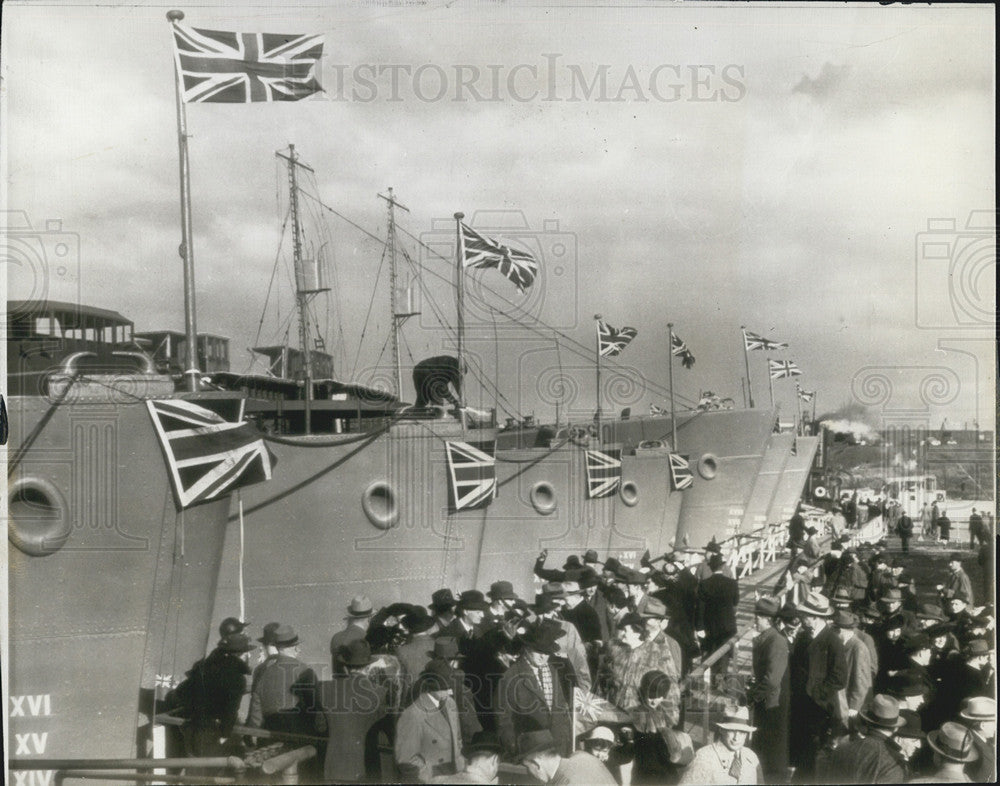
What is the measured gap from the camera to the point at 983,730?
17.6 ft

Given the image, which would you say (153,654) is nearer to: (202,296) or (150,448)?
(150,448)

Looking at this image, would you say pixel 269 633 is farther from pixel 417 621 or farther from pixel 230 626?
pixel 417 621

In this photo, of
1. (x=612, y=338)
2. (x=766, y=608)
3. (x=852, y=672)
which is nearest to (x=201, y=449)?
(x=612, y=338)

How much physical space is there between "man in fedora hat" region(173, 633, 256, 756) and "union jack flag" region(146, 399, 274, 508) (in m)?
0.98

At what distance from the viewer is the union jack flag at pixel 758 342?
562 centimetres

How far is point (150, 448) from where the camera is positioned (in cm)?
485

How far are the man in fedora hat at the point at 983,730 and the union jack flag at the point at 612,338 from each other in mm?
3358

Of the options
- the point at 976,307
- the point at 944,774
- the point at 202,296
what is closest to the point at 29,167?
the point at 202,296

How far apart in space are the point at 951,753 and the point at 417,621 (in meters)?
3.53

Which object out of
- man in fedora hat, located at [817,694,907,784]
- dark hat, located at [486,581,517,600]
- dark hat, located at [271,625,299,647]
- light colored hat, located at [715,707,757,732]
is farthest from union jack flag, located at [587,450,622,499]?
dark hat, located at [271,625,299,647]

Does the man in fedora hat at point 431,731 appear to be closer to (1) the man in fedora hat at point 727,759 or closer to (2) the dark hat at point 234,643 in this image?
(2) the dark hat at point 234,643

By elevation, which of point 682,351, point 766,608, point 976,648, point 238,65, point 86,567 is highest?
point 238,65

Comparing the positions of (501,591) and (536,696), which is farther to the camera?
(501,591)

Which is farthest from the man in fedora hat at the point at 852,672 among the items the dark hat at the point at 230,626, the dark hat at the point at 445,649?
the dark hat at the point at 230,626
